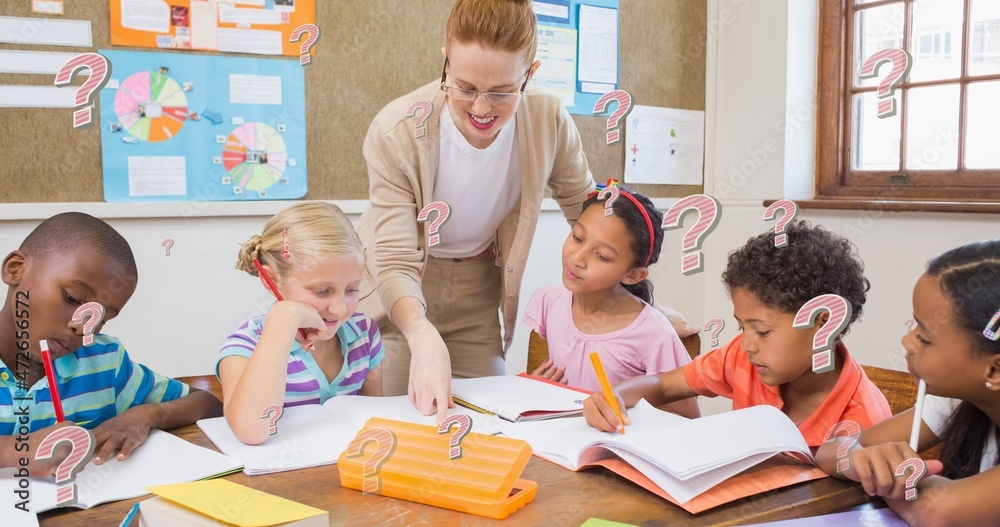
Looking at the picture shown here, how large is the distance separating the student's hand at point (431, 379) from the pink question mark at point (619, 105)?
5.91 ft

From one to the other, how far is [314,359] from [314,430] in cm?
32

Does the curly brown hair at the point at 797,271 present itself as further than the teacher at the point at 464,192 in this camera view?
No

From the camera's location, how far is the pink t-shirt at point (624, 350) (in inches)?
66.6

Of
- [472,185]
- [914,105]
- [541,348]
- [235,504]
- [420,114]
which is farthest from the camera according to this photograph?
[914,105]

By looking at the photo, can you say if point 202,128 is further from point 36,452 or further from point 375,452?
point 375,452

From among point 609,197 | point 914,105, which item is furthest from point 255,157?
point 914,105

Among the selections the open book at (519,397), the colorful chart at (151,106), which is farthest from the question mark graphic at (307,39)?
the open book at (519,397)

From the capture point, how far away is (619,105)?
3.10 metres

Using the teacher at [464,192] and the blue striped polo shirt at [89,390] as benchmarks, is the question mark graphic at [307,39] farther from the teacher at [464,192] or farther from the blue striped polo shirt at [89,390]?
the blue striped polo shirt at [89,390]

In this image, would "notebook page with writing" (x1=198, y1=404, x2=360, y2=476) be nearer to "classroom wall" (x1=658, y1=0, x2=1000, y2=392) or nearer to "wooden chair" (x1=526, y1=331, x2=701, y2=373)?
"wooden chair" (x1=526, y1=331, x2=701, y2=373)

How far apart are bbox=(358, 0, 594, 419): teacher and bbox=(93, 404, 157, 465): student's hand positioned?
39cm

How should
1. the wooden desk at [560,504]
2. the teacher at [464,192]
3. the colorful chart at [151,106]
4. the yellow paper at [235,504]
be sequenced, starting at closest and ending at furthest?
the yellow paper at [235,504], the wooden desk at [560,504], the teacher at [464,192], the colorful chart at [151,106]

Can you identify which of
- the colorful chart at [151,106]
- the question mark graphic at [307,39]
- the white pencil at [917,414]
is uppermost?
the question mark graphic at [307,39]

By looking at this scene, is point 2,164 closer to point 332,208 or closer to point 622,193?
point 332,208
